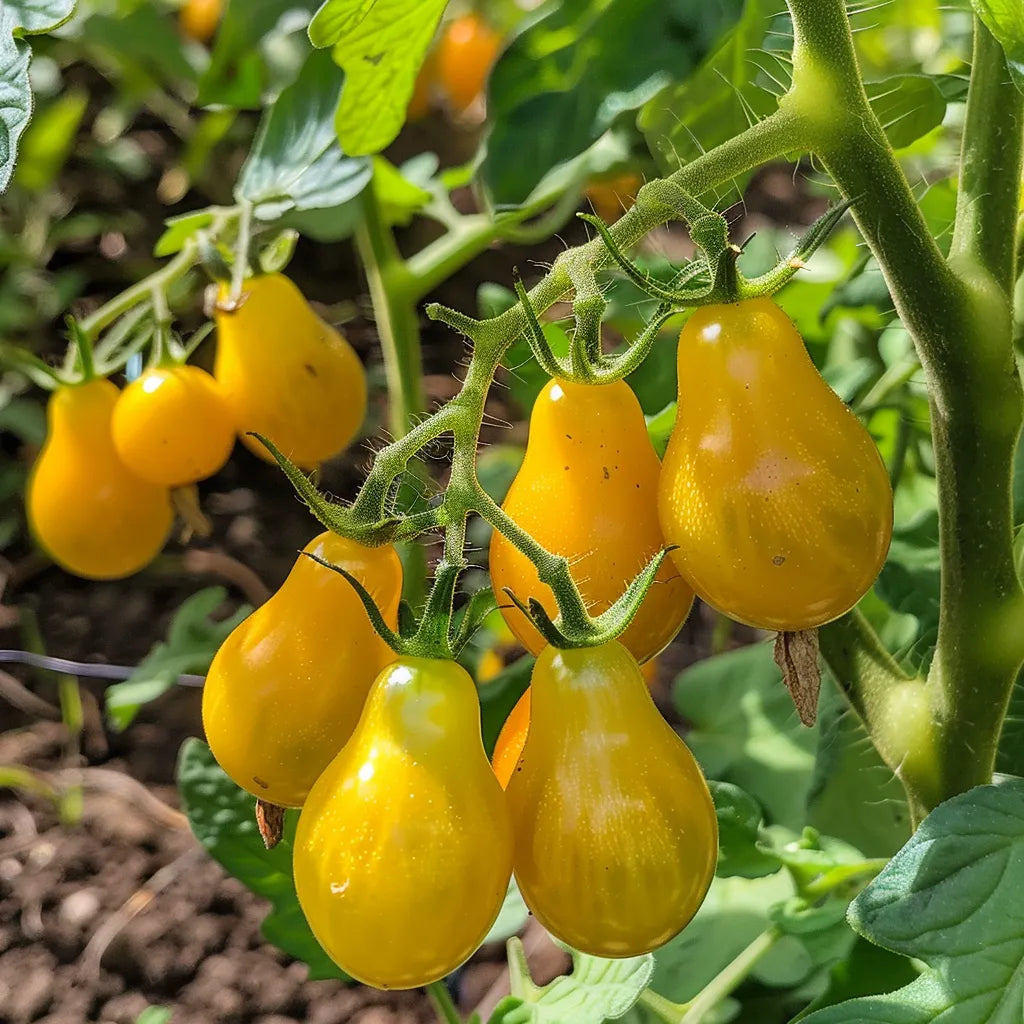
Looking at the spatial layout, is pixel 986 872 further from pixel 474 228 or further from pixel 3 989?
pixel 3 989

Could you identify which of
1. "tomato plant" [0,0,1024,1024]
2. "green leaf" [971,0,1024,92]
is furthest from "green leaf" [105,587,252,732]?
"green leaf" [971,0,1024,92]

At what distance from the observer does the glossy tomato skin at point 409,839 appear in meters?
0.43

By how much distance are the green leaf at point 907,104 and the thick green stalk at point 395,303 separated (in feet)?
1.58

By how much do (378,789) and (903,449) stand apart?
0.72 m

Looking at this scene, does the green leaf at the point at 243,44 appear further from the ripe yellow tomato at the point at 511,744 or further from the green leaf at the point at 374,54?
the ripe yellow tomato at the point at 511,744

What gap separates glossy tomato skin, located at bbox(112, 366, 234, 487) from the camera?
0.91 metres

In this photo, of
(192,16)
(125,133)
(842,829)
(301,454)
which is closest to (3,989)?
(301,454)

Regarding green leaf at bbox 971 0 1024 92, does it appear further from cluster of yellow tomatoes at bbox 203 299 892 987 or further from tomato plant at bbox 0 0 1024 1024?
cluster of yellow tomatoes at bbox 203 299 892 987

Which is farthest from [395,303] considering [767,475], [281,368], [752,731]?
Answer: [767,475]

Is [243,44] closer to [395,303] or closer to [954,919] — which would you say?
[395,303]

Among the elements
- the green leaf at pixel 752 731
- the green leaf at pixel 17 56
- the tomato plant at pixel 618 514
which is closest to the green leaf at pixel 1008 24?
the tomato plant at pixel 618 514

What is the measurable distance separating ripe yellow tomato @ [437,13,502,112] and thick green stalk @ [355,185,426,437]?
2.35 feet

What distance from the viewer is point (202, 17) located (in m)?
1.89

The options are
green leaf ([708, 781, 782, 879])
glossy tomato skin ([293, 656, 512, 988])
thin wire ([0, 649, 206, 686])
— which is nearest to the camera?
glossy tomato skin ([293, 656, 512, 988])
